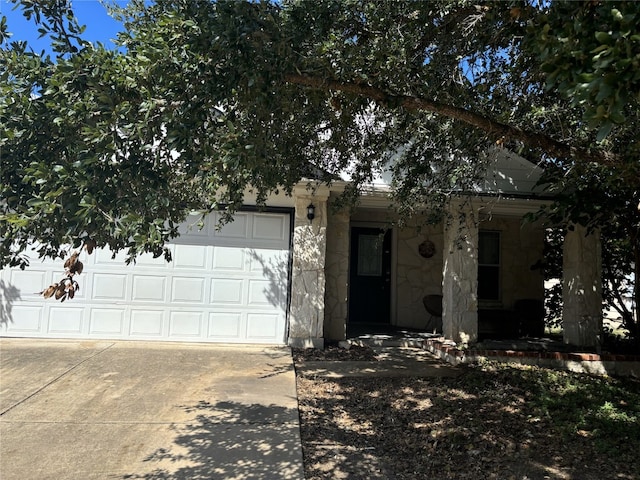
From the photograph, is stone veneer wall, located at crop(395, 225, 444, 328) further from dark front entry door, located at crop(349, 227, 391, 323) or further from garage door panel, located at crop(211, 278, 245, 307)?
garage door panel, located at crop(211, 278, 245, 307)

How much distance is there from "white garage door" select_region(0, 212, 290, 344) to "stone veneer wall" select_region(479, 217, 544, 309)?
5.41 meters

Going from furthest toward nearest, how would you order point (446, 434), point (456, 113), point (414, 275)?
point (414, 275) → point (446, 434) → point (456, 113)

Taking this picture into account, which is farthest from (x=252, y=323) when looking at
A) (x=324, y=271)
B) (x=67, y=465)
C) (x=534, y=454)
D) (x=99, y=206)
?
(x=99, y=206)

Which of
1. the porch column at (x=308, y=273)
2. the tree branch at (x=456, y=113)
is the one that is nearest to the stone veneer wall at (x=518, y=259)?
the porch column at (x=308, y=273)

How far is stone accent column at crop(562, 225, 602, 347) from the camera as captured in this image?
852 centimetres

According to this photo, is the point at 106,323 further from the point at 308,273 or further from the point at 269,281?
the point at 308,273

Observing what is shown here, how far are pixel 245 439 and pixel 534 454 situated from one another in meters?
2.57

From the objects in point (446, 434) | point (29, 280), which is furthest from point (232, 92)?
point (29, 280)

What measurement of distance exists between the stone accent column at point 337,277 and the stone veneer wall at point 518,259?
3875mm

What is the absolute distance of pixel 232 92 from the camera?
317cm

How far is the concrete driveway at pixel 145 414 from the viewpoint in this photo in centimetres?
374

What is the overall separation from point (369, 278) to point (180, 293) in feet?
14.7

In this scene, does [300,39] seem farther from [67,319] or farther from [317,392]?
[67,319]

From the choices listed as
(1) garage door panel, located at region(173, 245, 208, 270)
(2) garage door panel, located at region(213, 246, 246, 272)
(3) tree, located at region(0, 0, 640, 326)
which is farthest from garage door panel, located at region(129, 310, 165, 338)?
(3) tree, located at region(0, 0, 640, 326)
